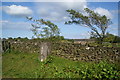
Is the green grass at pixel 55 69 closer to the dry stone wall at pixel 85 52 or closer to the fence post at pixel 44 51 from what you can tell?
the fence post at pixel 44 51

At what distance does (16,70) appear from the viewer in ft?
26.9

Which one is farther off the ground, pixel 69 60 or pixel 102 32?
pixel 102 32

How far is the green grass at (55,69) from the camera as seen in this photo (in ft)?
22.0

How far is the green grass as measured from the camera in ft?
22.0

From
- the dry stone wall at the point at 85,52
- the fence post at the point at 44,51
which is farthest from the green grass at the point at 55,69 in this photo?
the dry stone wall at the point at 85,52

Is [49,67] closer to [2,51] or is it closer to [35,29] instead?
[2,51]

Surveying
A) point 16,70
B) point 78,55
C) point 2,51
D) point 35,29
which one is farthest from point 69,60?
point 35,29

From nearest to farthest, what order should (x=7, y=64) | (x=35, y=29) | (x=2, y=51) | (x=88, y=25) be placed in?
1. (x=7, y=64)
2. (x=2, y=51)
3. (x=35, y=29)
4. (x=88, y=25)

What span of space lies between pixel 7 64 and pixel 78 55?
13.8 feet

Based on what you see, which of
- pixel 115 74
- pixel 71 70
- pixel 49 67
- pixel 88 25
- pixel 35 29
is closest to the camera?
pixel 115 74

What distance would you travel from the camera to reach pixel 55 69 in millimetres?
8070

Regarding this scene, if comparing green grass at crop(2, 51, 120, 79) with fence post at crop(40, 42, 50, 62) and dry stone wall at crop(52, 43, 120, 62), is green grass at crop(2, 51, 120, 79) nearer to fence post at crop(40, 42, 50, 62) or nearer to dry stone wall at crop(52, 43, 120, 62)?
fence post at crop(40, 42, 50, 62)

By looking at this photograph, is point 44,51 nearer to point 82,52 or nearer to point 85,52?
point 82,52

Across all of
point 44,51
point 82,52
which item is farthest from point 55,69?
point 82,52
